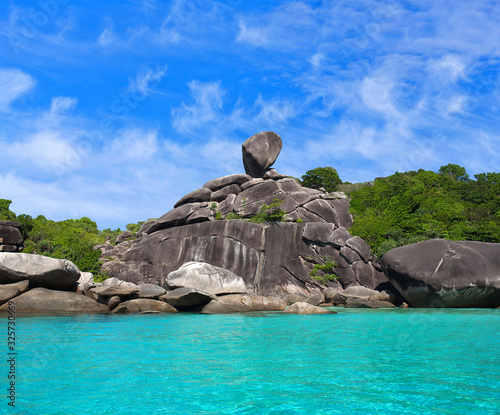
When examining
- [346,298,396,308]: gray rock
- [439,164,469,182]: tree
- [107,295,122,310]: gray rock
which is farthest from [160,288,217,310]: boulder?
[439,164,469,182]: tree

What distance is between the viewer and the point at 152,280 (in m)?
31.7

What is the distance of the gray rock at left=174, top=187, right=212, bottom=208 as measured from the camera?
1555 inches

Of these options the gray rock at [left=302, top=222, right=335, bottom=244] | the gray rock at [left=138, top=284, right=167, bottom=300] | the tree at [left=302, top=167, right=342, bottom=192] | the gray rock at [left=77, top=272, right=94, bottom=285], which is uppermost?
the tree at [left=302, top=167, right=342, bottom=192]

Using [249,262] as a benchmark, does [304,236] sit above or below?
above

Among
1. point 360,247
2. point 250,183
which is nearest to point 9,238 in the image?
point 250,183

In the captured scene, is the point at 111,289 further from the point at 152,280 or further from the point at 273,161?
the point at 273,161

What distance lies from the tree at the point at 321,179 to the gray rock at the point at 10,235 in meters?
30.8

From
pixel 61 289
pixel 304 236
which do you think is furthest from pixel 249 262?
pixel 61 289

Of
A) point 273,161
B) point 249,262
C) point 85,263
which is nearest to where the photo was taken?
point 249,262

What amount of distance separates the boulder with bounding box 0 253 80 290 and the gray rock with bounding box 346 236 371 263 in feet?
63.9

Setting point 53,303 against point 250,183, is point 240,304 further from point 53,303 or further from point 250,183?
point 250,183

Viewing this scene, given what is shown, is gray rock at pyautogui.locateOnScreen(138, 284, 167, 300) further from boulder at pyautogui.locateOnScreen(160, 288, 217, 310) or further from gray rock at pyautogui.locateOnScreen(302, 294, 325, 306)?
gray rock at pyautogui.locateOnScreen(302, 294, 325, 306)

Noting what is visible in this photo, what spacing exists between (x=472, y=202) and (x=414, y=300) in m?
21.8

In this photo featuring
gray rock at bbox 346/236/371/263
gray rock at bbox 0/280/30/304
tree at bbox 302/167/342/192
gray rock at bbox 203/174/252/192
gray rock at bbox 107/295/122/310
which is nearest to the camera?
gray rock at bbox 0/280/30/304
